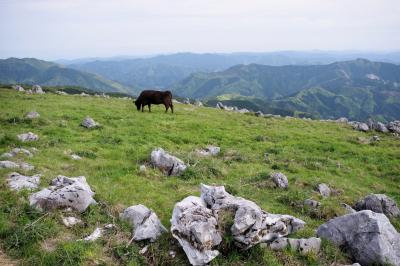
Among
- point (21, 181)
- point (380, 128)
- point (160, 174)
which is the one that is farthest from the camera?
point (380, 128)

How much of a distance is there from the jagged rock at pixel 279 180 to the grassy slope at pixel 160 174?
40 centimetres

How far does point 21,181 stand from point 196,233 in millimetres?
6943

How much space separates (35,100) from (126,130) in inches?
613

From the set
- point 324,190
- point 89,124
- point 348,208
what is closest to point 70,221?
point 348,208

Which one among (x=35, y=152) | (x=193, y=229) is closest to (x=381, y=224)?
(x=193, y=229)

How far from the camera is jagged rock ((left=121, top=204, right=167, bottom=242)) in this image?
33.2ft

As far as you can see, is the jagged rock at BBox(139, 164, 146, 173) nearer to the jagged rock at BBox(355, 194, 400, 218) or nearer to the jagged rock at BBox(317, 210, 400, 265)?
the jagged rock at BBox(317, 210, 400, 265)

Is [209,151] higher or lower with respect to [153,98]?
lower

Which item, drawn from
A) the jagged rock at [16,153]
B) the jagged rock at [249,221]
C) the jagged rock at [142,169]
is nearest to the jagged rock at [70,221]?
the jagged rock at [249,221]

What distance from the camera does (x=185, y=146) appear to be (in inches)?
868

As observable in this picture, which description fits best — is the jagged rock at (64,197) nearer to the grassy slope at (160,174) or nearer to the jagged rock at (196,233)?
the grassy slope at (160,174)

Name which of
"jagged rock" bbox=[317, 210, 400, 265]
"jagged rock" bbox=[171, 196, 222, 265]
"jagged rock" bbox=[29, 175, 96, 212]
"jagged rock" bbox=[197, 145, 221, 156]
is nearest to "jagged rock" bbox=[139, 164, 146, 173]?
"jagged rock" bbox=[29, 175, 96, 212]

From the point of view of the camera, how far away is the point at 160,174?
1584 centimetres

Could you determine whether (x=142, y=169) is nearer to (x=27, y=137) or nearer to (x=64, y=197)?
(x=64, y=197)
